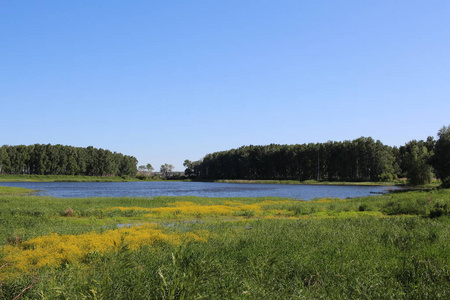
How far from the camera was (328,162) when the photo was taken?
134000 millimetres

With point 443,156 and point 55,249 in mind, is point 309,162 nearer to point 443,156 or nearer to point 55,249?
point 443,156

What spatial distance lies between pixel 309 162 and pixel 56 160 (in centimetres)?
12018

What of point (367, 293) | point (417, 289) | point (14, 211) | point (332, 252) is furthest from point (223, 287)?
point (14, 211)

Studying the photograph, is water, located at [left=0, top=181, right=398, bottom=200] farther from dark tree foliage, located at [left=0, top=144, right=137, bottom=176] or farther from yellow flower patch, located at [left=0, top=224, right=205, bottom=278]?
dark tree foliage, located at [left=0, top=144, right=137, bottom=176]

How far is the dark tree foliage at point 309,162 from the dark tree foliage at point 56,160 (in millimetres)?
58188

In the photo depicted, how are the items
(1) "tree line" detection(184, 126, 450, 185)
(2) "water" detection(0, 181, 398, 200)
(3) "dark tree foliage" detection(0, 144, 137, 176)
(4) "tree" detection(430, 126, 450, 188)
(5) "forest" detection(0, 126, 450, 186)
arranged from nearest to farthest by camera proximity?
(2) "water" detection(0, 181, 398, 200)
(4) "tree" detection(430, 126, 450, 188)
(1) "tree line" detection(184, 126, 450, 185)
(5) "forest" detection(0, 126, 450, 186)
(3) "dark tree foliage" detection(0, 144, 137, 176)

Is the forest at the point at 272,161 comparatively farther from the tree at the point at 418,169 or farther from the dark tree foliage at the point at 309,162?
the tree at the point at 418,169

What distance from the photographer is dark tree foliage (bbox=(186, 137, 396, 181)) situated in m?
118

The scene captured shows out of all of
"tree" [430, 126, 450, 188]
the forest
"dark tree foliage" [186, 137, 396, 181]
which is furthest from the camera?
the forest

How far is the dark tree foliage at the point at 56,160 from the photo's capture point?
144125 mm

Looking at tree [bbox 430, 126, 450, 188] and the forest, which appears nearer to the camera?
tree [bbox 430, 126, 450, 188]

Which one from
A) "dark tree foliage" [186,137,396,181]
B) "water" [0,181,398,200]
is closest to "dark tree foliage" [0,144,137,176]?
"dark tree foliage" [186,137,396,181]

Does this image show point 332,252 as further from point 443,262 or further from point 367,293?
point 367,293

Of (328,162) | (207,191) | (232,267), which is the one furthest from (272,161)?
(232,267)
